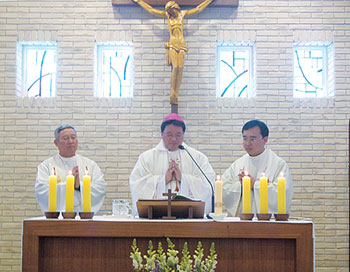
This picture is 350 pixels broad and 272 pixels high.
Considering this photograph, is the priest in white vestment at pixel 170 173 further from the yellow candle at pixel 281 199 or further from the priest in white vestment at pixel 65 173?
the yellow candle at pixel 281 199

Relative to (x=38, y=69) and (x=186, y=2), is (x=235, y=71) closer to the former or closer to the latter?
(x=186, y=2)

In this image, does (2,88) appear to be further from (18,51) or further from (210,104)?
(210,104)

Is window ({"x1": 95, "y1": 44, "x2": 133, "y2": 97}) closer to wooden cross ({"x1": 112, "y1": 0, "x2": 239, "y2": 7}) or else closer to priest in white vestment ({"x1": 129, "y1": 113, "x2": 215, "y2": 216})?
wooden cross ({"x1": 112, "y1": 0, "x2": 239, "y2": 7})

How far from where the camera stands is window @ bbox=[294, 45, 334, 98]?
8016 mm

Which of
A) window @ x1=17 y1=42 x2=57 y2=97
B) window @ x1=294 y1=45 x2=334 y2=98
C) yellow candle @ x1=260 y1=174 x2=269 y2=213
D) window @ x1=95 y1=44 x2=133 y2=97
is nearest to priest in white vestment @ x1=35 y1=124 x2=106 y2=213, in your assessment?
window @ x1=95 y1=44 x2=133 y2=97

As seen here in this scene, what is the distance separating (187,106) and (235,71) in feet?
3.05

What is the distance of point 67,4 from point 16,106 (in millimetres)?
1570

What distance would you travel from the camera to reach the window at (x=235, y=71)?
8.06 m

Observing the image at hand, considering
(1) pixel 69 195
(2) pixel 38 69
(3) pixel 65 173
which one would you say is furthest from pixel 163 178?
(2) pixel 38 69

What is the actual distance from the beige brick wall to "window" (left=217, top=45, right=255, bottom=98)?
286mm

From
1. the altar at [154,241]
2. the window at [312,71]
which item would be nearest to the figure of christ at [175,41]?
the window at [312,71]

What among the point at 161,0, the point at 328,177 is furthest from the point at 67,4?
the point at 328,177

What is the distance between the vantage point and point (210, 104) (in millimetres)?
7754

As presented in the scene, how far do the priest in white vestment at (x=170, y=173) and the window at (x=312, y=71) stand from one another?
2.85 m
